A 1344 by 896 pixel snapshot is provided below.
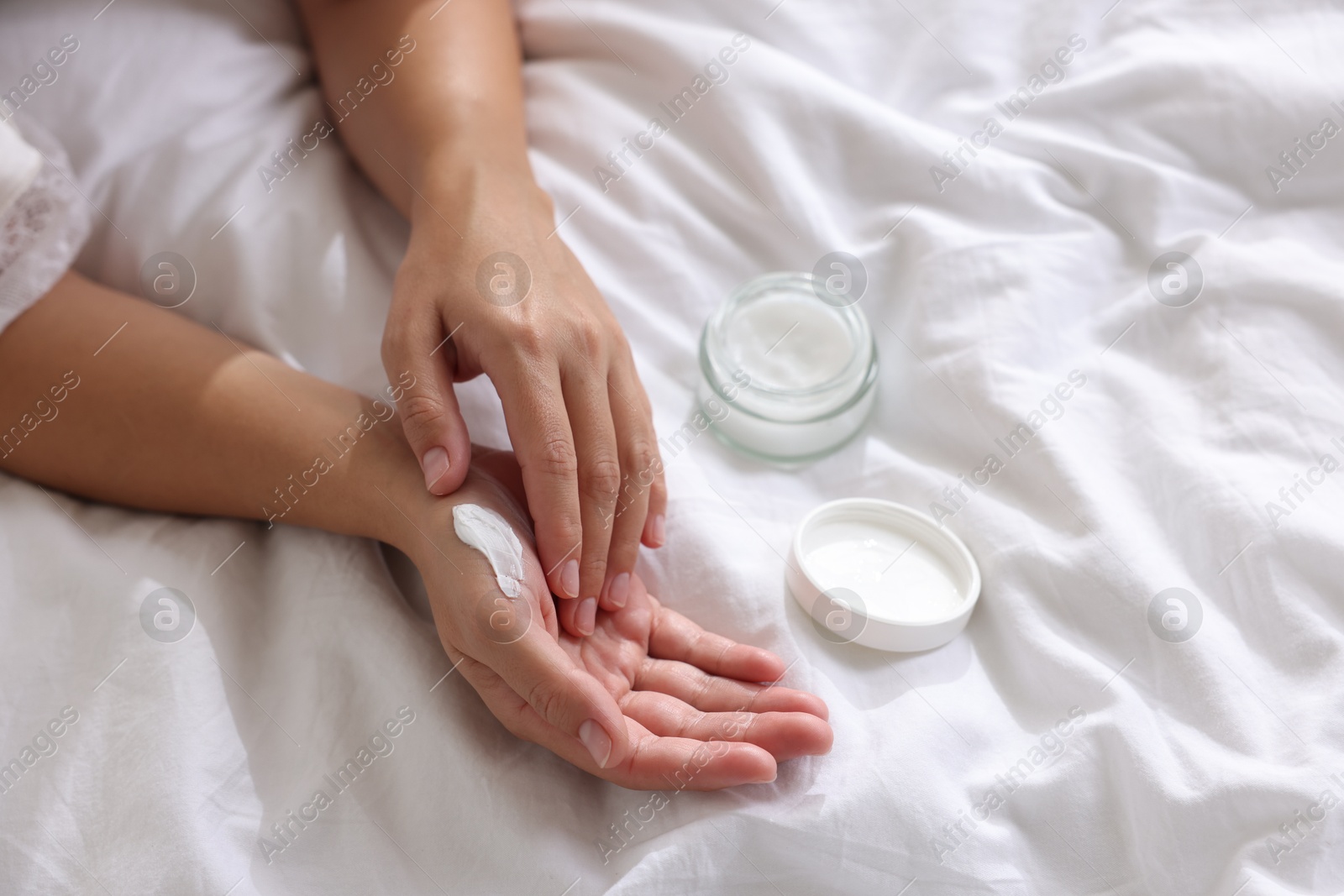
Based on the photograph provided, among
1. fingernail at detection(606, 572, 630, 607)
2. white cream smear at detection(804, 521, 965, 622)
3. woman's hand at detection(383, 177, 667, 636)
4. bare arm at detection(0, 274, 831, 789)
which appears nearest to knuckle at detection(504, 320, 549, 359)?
woman's hand at detection(383, 177, 667, 636)

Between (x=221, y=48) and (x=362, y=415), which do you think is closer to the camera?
(x=362, y=415)

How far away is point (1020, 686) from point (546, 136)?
2.92ft

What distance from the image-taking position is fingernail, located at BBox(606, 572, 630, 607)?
912 mm

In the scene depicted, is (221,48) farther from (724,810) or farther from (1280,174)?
(1280,174)

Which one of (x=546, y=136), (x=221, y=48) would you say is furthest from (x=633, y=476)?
(x=221, y=48)

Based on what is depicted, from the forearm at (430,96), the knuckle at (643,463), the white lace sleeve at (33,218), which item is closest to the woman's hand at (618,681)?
the knuckle at (643,463)

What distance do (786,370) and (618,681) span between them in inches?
16.8

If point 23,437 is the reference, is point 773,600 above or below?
below

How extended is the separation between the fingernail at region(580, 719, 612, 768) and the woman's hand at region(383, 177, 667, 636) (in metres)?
0.12

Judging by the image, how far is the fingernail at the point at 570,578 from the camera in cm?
87

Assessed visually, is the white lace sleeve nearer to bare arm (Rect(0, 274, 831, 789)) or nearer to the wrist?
bare arm (Rect(0, 274, 831, 789))

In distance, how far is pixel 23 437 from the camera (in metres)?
0.97

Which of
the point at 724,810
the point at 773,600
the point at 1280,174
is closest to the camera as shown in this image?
the point at 724,810

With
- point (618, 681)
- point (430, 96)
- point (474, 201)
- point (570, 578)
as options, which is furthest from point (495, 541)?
point (430, 96)
